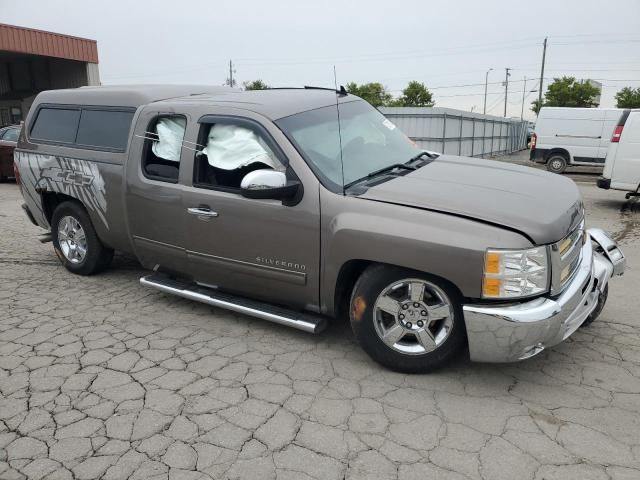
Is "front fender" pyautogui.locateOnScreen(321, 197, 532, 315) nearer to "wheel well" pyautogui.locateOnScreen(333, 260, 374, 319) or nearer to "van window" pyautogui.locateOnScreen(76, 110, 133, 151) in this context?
"wheel well" pyautogui.locateOnScreen(333, 260, 374, 319)

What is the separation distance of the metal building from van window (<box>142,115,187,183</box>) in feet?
70.7

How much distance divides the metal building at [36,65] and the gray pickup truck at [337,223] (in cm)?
2100

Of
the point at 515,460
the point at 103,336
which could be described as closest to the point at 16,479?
the point at 103,336

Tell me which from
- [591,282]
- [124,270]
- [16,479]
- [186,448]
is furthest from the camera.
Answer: [124,270]

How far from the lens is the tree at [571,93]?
36344mm

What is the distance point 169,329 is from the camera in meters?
4.21

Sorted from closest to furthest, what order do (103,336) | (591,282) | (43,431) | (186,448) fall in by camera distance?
(186,448) → (43,431) → (591,282) → (103,336)

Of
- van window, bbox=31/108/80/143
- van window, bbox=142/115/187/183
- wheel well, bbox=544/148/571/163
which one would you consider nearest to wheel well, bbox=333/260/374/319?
van window, bbox=142/115/187/183

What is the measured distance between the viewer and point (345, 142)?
398 centimetres

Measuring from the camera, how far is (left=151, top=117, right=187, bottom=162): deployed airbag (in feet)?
14.0

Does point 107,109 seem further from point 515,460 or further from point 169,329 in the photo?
point 515,460

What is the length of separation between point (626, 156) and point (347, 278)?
327 inches

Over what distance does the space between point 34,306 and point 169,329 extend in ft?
4.89

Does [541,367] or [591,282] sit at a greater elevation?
[591,282]
